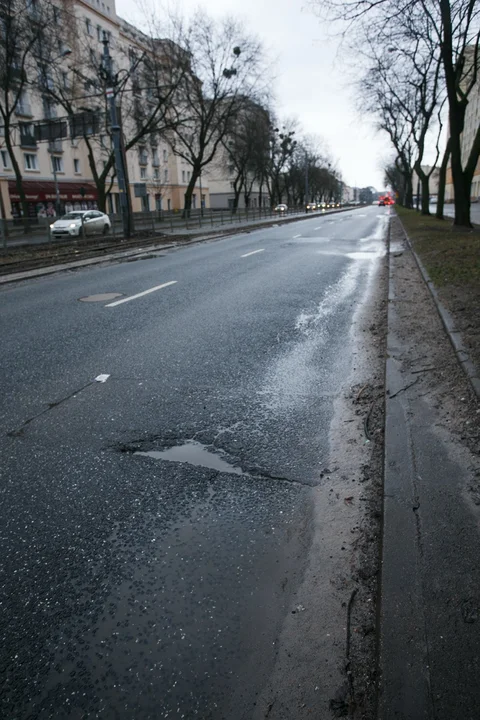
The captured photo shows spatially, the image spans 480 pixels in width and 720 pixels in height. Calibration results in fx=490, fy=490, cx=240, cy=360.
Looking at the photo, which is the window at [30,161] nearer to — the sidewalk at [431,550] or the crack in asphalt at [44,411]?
the crack in asphalt at [44,411]

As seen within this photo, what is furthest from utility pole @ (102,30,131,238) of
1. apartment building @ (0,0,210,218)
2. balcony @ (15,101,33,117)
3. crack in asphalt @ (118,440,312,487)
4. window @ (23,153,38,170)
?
window @ (23,153,38,170)

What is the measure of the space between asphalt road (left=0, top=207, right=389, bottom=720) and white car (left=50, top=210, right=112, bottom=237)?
20.5 m

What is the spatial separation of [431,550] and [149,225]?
34.8m

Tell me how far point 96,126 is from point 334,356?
28716mm

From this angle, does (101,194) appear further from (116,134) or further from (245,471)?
(245,471)

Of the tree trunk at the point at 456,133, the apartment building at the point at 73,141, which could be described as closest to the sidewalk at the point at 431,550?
the tree trunk at the point at 456,133

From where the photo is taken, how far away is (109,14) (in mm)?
55188

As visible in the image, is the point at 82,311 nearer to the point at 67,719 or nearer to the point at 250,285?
the point at 250,285

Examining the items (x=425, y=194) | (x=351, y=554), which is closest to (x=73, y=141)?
(x=425, y=194)

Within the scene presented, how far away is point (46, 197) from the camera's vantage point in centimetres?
4462

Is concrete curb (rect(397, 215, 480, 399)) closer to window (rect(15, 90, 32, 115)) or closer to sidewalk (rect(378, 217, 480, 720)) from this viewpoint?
sidewalk (rect(378, 217, 480, 720))

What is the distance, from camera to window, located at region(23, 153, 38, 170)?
44.5 meters

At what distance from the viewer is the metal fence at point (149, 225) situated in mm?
20594

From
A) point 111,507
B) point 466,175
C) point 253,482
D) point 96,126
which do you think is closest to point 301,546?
point 253,482
